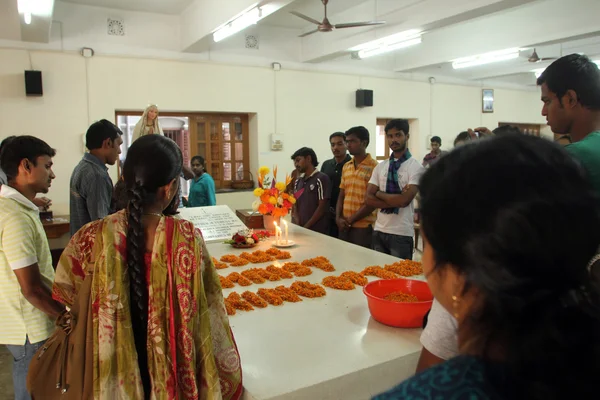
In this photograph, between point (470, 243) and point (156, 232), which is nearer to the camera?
point (470, 243)

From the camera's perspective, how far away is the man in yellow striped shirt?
1.62 m

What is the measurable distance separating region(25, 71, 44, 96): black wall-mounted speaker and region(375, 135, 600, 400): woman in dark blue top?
583 centimetres

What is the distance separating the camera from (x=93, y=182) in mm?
2467

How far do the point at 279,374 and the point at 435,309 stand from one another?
545 mm

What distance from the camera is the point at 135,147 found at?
126 cm

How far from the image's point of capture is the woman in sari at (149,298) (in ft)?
3.75

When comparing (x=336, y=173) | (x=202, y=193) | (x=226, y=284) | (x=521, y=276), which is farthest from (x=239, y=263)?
(x=202, y=193)

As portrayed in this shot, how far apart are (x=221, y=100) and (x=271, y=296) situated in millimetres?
4948

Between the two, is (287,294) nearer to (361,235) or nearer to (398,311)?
(398,311)

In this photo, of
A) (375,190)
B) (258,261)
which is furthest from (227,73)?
(258,261)

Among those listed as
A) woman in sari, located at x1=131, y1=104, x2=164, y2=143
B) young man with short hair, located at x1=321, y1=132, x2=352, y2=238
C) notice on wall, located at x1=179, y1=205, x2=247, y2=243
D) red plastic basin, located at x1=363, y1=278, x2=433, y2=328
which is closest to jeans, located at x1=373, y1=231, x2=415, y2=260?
young man with short hair, located at x1=321, y1=132, x2=352, y2=238

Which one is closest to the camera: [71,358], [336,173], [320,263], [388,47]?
[71,358]

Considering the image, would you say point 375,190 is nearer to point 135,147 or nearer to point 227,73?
point 135,147

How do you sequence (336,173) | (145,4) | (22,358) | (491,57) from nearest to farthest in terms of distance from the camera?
(22,358) < (336,173) < (145,4) < (491,57)
